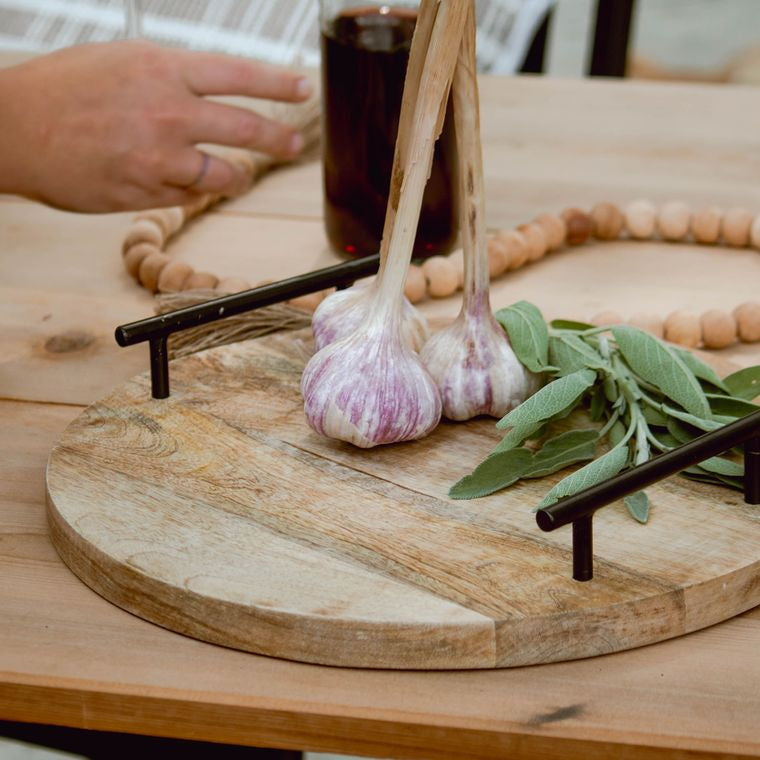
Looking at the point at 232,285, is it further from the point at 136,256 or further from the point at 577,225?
the point at 577,225

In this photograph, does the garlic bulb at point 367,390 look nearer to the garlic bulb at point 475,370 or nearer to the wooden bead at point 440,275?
the garlic bulb at point 475,370

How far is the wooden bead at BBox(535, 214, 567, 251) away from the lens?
44.8 inches

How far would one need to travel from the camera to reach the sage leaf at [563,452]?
660 mm

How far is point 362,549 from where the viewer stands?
0.59 meters

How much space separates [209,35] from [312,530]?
5.63ft

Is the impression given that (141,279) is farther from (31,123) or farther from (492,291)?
(492,291)

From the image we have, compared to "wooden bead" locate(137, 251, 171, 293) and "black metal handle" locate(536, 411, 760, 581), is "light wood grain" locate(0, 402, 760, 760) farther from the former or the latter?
"wooden bead" locate(137, 251, 171, 293)

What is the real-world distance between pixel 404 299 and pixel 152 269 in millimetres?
385

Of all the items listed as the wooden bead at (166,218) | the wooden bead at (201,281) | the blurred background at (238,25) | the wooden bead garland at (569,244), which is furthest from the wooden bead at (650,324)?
the blurred background at (238,25)

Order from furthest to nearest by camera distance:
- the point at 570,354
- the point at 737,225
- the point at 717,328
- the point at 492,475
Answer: the point at 737,225 < the point at 717,328 < the point at 570,354 < the point at 492,475

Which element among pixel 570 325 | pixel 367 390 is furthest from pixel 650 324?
pixel 367 390

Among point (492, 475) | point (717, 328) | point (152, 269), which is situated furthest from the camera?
point (152, 269)

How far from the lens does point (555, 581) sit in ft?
1.86

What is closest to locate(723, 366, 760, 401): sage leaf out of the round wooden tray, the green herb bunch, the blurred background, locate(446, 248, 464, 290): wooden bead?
the green herb bunch
